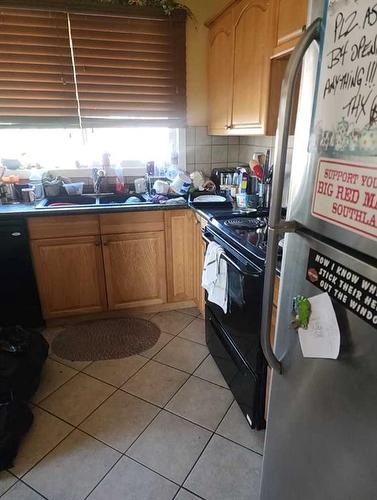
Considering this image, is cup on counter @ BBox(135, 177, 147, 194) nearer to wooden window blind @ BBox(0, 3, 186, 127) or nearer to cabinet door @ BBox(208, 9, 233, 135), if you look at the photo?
wooden window blind @ BBox(0, 3, 186, 127)

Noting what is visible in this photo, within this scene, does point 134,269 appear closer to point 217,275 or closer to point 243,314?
point 217,275

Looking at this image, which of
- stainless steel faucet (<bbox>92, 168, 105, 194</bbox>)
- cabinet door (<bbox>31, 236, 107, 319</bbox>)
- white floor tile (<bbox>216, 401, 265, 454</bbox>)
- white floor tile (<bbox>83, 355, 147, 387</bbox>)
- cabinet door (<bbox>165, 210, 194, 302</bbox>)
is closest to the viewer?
white floor tile (<bbox>216, 401, 265, 454</bbox>)

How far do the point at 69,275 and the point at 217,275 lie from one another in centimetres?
115

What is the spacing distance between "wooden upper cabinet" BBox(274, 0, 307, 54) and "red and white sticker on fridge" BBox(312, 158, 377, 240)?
3.45 feet

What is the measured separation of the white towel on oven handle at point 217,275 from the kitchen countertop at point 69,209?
66 cm

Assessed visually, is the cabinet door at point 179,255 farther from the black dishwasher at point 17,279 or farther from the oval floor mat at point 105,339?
the black dishwasher at point 17,279

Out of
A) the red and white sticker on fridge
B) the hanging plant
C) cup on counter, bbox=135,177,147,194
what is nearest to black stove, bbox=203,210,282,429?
the red and white sticker on fridge

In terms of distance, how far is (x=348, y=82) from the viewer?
575 mm

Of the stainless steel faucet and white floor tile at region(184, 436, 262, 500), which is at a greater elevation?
the stainless steel faucet

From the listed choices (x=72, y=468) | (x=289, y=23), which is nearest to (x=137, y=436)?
(x=72, y=468)

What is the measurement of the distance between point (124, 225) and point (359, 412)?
1.83 metres

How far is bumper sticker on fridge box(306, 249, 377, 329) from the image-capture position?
572 mm

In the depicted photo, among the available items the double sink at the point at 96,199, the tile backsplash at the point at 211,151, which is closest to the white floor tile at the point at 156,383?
the double sink at the point at 96,199

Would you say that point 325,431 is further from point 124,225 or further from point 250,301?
point 124,225
